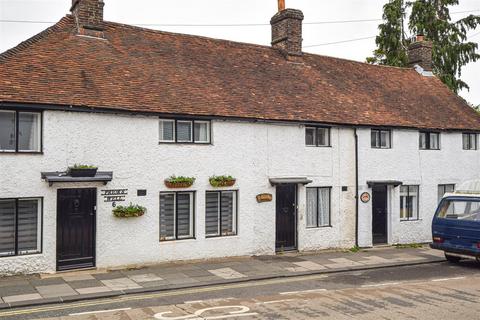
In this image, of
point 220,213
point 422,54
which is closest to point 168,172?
point 220,213

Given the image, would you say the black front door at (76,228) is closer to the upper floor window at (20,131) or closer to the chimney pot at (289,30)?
the upper floor window at (20,131)

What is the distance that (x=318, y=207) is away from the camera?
691 inches

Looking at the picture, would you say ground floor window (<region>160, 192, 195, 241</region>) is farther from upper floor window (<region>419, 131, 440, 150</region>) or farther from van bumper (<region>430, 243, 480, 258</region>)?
upper floor window (<region>419, 131, 440, 150</region>)

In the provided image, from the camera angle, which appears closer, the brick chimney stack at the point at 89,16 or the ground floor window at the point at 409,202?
the brick chimney stack at the point at 89,16

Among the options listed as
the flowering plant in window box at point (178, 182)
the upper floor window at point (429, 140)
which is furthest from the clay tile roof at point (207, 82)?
the flowering plant in window box at point (178, 182)

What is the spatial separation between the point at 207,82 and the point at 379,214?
8708mm

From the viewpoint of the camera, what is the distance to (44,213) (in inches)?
498

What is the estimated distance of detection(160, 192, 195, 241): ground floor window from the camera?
14617 mm

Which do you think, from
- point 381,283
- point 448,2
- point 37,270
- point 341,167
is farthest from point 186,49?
point 448,2

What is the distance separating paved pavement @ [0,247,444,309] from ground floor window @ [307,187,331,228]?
124 cm

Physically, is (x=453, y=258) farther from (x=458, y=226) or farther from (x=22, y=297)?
(x=22, y=297)

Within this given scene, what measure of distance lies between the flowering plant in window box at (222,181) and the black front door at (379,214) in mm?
6537

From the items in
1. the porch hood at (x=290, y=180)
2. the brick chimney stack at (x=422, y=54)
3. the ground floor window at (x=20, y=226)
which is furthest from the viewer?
the brick chimney stack at (x=422, y=54)

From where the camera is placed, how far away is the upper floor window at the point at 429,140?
20.4m
